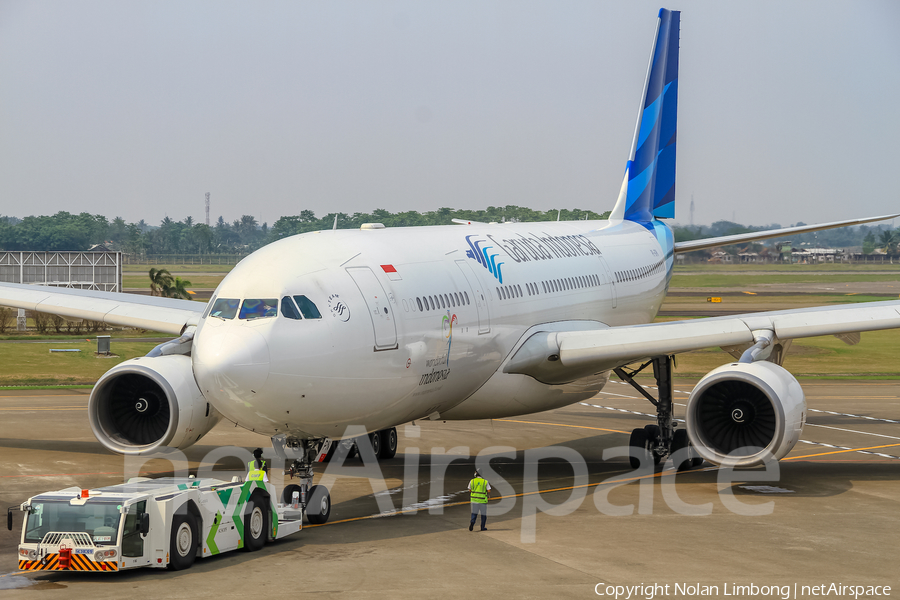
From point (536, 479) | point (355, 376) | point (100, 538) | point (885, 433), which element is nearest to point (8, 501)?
point (100, 538)

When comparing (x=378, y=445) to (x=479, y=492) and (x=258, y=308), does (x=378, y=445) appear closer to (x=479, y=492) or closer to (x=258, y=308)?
(x=479, y=492)

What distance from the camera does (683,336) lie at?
24578mm

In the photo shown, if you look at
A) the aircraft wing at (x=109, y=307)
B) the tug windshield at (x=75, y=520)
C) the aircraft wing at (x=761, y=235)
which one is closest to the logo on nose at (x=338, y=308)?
the tug windshield at (x=75, y=520)

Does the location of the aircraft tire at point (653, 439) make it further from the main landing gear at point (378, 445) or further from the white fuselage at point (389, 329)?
the main landing gear at point (378, 445)

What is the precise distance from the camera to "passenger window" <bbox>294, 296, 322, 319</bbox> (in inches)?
700

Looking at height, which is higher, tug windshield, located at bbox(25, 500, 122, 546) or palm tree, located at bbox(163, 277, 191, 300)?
palm tree, located at bbox(163, 277, 191, 300)

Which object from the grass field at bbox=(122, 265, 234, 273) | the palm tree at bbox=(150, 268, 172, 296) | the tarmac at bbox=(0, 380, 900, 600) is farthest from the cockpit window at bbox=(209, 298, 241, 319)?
the grass field at bbox=(122, 265, 234, 273)

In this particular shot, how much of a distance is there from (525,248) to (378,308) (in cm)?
913

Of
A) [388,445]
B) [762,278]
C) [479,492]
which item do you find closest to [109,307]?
[388,445]

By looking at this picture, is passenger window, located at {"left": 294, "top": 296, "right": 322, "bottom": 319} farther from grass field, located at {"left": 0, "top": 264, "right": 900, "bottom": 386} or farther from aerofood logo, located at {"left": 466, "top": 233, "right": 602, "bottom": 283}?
grass field, located at {"left": 0, "top": 264, "right": 900, "bottom": 386}

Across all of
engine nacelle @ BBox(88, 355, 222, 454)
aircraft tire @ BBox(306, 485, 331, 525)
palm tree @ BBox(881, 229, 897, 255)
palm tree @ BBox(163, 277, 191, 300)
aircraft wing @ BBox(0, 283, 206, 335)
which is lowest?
aircraft tire @ BBox(306, 485, 331, 525)

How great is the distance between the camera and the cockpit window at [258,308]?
57.8 ft

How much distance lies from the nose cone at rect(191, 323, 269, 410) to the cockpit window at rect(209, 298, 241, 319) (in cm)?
54

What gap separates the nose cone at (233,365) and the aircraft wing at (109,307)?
28.8 feet
